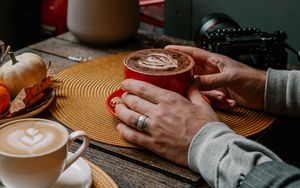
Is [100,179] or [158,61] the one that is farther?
[158,61]

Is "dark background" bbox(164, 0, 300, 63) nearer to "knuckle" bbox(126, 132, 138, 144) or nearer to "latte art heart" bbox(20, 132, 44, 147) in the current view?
"knuckle" bbox(126, 132, 138, 144)

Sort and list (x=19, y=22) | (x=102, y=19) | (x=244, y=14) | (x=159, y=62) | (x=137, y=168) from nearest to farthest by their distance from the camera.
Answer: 1. (x=137, y=168)
2. (x=159, y=62)
3. (x=102, y=19)
4. (x=244, y=14)
5. (x=19, y=22)

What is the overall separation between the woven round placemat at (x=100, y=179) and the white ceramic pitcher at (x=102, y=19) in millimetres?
573

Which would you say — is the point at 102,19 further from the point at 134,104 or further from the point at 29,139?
the point at 29,139

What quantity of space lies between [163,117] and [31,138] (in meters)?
0.24

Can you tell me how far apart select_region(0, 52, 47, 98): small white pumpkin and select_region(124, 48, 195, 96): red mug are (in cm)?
17

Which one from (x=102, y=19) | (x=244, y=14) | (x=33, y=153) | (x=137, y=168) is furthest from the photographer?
(x=244, y=14)

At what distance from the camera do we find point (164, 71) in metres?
0.90

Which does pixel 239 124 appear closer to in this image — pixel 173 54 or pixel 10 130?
pixel 173 54

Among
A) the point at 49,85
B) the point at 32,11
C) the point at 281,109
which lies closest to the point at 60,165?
the point at 49,85

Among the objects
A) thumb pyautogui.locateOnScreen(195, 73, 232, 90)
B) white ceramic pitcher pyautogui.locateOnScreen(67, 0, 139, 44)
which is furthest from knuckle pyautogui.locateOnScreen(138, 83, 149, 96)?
white ceramic pitcher pyautogui.locateOnScreen(67, 0, 139, 44)

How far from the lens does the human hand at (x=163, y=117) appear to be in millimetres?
814

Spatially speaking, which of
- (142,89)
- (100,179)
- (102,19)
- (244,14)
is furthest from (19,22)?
(100,179)

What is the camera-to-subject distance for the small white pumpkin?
3.14ft
